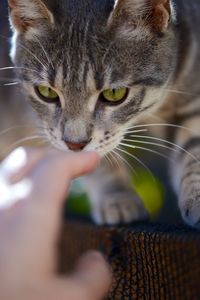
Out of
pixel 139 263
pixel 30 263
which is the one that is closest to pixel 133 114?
pixel 139 263

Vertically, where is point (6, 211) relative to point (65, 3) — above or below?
below

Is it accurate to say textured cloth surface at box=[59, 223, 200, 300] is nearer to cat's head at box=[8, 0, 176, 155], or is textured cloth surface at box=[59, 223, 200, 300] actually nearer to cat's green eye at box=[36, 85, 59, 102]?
cat's head at box=[8, 0, 176, 155]

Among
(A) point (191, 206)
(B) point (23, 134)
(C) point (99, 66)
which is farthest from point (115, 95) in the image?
(B) point (23, 134)

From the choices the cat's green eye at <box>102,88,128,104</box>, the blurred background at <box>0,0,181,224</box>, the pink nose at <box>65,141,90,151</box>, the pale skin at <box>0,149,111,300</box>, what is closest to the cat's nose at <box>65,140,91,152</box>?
the pink nose at <box>65,141,90,151</box>

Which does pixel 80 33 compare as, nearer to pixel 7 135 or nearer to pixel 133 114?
pixel 133 114

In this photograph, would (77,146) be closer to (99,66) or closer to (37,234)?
(99,66)

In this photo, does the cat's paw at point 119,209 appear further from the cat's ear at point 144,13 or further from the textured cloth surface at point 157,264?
the cat's ear at point 144,13

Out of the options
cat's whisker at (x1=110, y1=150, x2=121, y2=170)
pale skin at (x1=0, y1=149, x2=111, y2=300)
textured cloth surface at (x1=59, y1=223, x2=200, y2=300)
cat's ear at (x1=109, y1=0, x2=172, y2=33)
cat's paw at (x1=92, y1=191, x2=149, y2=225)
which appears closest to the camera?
pale skin at (x1=0, y1=149, x2=111, y2=300)
